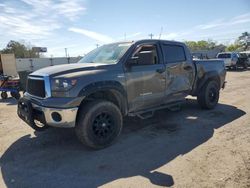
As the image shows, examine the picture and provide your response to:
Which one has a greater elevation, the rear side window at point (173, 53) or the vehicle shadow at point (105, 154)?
the rear side window at point (173, 53)

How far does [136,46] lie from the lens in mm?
5391

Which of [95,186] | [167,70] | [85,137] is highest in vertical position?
[167,70]

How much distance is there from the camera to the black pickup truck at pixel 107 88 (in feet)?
14.0

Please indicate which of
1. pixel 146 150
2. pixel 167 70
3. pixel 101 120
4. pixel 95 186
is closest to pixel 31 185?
pixel 95 186

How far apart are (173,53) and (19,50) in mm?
56424

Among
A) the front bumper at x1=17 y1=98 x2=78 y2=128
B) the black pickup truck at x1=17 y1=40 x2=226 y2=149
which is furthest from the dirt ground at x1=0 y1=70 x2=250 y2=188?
the front bumper at x1=17 y1=98 x2=78 y2=128

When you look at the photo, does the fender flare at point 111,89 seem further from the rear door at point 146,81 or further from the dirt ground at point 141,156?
the dirt ground at point 141,156

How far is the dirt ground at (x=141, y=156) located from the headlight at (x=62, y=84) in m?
1.18

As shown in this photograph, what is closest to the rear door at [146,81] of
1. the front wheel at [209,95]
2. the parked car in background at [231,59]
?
the front wheel at [209,95]

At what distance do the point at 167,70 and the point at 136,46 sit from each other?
99 centimetres

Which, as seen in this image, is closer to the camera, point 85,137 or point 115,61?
point 85,137

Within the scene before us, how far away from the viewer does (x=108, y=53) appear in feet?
18.2

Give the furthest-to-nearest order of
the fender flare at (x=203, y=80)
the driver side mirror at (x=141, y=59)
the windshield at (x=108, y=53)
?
the fender flare at (x=203, y=80) < the windshield at (x=108, y=53) < the driver side mirror at (x=141, y=59)

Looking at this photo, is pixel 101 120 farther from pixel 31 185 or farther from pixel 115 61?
pixel 31 185
